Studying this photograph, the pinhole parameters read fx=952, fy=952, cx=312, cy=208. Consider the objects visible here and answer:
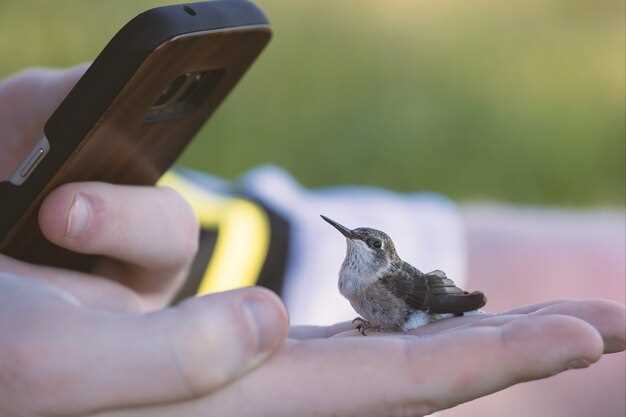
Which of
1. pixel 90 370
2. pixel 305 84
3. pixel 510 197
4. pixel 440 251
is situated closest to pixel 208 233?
pixel 440 251

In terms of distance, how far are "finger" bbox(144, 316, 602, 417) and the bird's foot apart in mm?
286

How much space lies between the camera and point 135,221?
6.71 ft

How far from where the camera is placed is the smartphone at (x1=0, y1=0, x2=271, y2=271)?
1.59 meters

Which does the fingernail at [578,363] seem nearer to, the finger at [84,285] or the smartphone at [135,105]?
the smartphone at [135,105]

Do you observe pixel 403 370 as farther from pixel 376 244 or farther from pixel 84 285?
pixel 84 285

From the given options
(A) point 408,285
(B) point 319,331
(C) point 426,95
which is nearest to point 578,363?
(A) point 408,285

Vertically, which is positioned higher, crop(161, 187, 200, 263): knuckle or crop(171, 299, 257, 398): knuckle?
crop(171, 299, 257, 398): knuckle

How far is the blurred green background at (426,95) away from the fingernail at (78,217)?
2.79 meters

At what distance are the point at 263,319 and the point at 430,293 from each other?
432 mm

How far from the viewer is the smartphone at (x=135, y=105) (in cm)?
159

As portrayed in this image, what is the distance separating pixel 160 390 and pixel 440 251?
5.56ft

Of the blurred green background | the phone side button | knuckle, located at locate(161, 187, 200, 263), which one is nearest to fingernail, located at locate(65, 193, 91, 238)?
the phone side button

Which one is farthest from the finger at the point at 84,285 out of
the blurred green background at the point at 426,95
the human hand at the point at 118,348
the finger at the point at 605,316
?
the blurred green background at the point at 426,95

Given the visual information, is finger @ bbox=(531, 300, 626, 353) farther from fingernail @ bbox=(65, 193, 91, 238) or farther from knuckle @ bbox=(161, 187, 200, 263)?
knuckle @ bbox=(161, 187, 200, 263)
